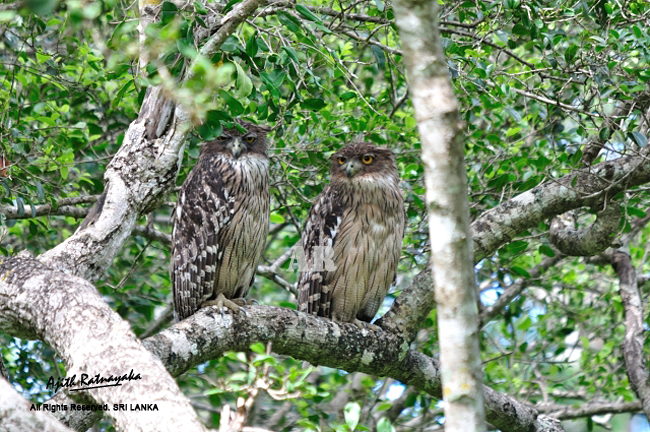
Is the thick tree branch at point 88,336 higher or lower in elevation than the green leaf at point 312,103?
lower

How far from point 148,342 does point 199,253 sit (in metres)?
1.46

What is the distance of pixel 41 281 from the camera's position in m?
3.04

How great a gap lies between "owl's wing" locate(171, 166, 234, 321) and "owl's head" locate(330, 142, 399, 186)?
2.90ft

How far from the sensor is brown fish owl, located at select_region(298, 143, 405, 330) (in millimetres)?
4977

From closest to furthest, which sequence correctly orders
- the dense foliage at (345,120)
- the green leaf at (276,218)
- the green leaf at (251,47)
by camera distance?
the green leaf at (251,47)
the dense foliage at (345,120)
the green leaf at (276,218)

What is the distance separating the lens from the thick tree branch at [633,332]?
4781 mm

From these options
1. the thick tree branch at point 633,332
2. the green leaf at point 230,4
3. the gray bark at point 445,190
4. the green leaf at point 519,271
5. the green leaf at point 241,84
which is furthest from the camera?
the green leaf at point 519,271

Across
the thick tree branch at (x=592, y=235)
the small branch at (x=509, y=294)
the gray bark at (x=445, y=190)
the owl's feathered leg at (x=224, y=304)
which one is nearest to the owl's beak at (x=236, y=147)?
the owl's feathered leg at (x=224, y=304)

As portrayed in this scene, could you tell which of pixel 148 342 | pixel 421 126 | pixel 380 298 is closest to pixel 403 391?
pixel 380 298

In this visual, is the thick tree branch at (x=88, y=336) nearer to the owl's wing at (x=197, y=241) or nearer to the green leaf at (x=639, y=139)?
the owl's wing at (x=197, y=241)

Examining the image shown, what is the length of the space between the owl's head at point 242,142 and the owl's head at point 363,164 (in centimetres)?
56

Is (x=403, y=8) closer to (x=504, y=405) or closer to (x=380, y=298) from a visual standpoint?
(x=504, y=405)

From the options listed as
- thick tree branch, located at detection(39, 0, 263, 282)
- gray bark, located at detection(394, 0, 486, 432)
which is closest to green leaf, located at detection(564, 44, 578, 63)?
thick tree branch, located at detection(39, 0, 263, 282)

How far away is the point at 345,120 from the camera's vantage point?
5031 mm
